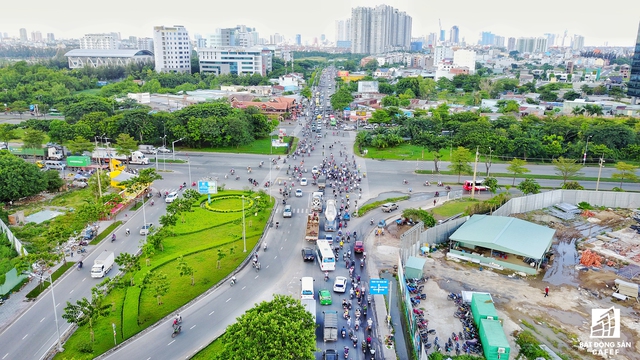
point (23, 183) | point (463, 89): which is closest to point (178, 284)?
point (23, 183)

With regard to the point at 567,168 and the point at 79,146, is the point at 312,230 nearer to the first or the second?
the point at 567,168

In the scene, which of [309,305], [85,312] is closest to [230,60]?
[85,312]

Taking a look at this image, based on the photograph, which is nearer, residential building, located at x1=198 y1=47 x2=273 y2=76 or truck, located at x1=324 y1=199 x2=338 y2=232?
truck, located at x1=324 y1=199 x2=338 y2=232

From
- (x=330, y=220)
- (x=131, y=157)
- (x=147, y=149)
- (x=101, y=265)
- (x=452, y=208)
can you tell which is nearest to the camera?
(x=101, y=265)

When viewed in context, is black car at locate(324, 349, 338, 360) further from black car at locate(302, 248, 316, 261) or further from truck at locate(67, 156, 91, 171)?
truck at locate(67, 156, 91, 171)

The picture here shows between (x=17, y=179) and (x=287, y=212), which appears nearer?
(x=287, y=212)

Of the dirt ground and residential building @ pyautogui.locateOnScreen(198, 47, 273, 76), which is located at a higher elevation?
residential building @ pyautogui.locateOnScreen(198, 47, 273, 76)

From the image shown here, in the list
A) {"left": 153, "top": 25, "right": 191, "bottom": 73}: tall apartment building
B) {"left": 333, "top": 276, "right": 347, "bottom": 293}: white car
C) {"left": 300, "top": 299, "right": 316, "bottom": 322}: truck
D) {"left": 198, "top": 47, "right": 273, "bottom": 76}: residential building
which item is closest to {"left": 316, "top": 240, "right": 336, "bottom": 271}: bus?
{"left": 333, "top": 276, "right": 347, "bottom": 293}: white car
